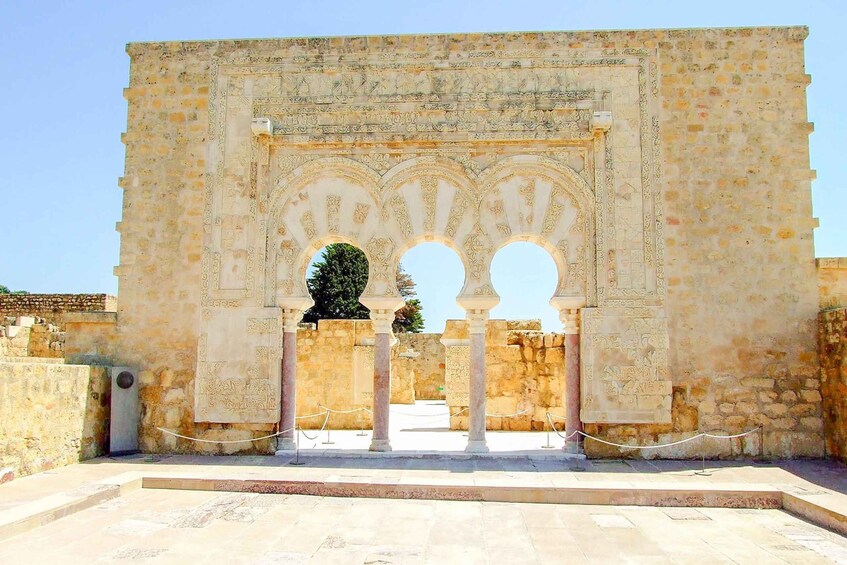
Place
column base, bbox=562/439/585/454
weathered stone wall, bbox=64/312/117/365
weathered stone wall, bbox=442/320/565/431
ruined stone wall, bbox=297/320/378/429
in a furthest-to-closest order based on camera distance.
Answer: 1. ruined stone wall, bbox=297/320/378/429
2. weathered stone wall, bbox=442/320/565/431
3. weathered stone wall, bbox=64/312/117/365
4. column base, bbox=562/439/585/454

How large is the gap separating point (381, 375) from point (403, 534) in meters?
3.59

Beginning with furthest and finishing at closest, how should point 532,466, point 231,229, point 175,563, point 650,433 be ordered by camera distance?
1. point 231,229
2. point 650,433
3. point 532,466
4. point 175,563

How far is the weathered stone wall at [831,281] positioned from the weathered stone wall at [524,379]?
3.92 m

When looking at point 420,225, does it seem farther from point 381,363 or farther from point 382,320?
point 381,363

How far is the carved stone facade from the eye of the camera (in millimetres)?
8188

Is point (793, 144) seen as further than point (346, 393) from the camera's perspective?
No

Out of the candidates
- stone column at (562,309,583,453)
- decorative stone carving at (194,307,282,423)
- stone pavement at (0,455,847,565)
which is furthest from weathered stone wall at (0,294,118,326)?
stone column at (562,309,583,453)

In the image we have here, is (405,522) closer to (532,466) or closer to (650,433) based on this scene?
(532,466)

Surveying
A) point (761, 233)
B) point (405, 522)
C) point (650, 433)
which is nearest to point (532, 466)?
point (650, 433)

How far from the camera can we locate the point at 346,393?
11.6 metres

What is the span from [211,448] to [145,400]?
41.0 inches

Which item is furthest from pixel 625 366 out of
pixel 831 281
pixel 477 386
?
pixel 831 281

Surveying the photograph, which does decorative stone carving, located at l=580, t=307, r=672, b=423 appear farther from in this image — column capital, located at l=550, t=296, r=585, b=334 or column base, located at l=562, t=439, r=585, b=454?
column base, located at l=562, t=439, r=585, b=454

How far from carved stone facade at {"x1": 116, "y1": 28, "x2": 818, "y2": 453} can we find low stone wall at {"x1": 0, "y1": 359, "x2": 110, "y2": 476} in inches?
26.0
